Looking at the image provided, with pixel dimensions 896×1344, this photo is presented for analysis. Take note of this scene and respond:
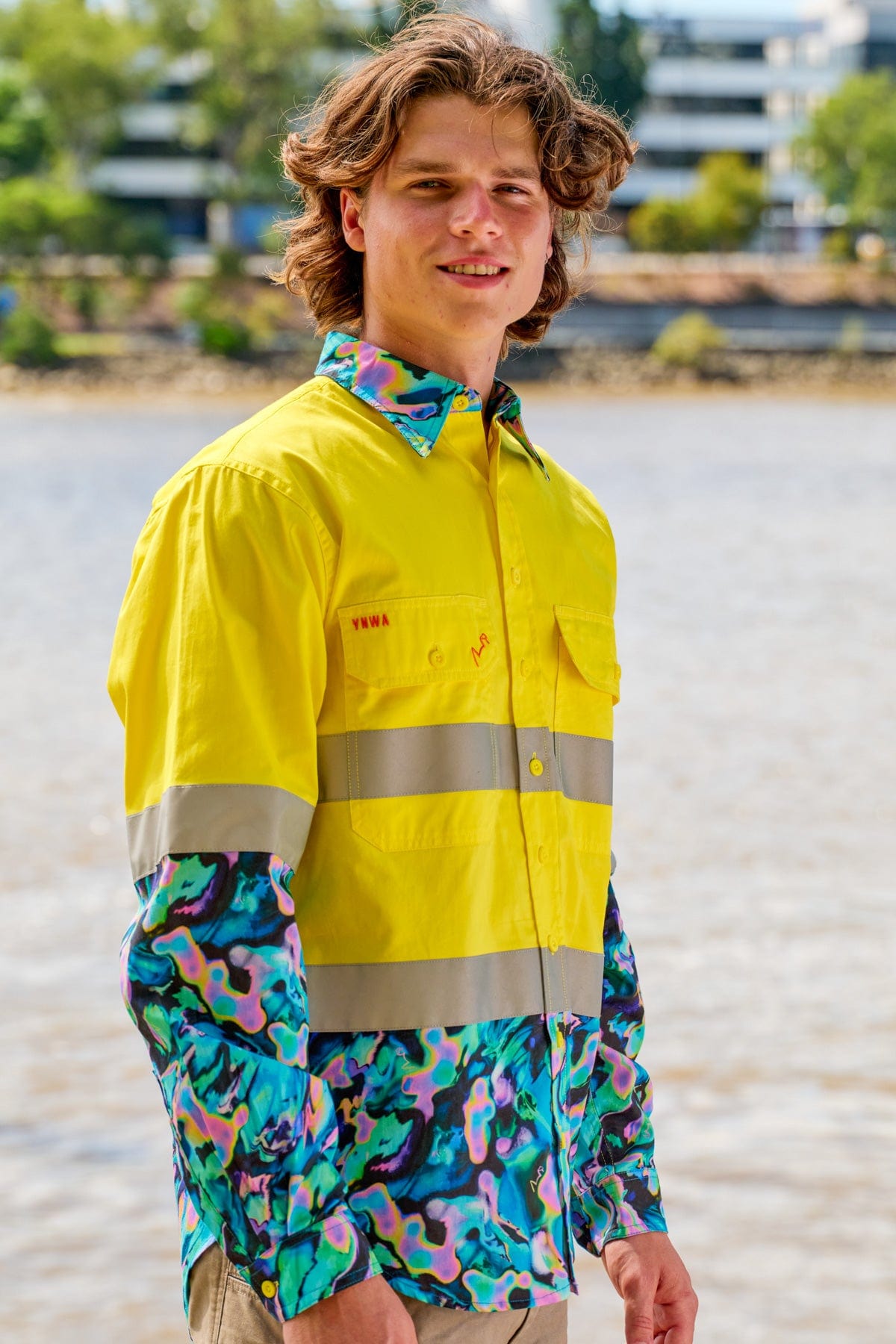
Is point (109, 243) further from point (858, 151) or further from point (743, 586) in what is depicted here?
point (743, 586)

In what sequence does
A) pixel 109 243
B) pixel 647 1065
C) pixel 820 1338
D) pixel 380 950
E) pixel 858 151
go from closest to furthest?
pixel 380 950 → pixel 820 1338 → pixel 647 1065 → pixel 109 243 → pixel 858 151

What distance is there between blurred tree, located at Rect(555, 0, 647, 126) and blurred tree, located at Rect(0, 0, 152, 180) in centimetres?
1765

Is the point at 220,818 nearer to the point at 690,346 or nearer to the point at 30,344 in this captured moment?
the point at 30,344

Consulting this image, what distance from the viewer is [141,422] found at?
38719 millimetres

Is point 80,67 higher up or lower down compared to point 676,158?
higher up

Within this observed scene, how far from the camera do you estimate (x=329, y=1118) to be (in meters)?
1.57

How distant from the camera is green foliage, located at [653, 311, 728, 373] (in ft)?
172

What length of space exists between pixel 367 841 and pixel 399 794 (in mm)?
55

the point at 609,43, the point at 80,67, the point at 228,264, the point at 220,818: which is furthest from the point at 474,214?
the point at 609,43

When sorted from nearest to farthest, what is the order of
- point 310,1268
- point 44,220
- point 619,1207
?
point 310,1268 → point 619,1207 → point 44,220

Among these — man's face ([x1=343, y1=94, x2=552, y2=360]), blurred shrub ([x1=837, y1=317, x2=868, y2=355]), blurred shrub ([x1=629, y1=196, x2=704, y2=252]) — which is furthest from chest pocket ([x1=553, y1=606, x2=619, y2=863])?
blurred shrub ([x1=629, y1=196, x2=704, y2=252])

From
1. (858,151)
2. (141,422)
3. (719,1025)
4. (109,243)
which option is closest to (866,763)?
(719,1025)

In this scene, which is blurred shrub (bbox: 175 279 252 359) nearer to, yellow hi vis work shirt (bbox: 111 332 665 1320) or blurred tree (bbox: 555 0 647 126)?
blurred tree (bbox: 555 0 647 126)

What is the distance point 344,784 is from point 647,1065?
11.5ft
